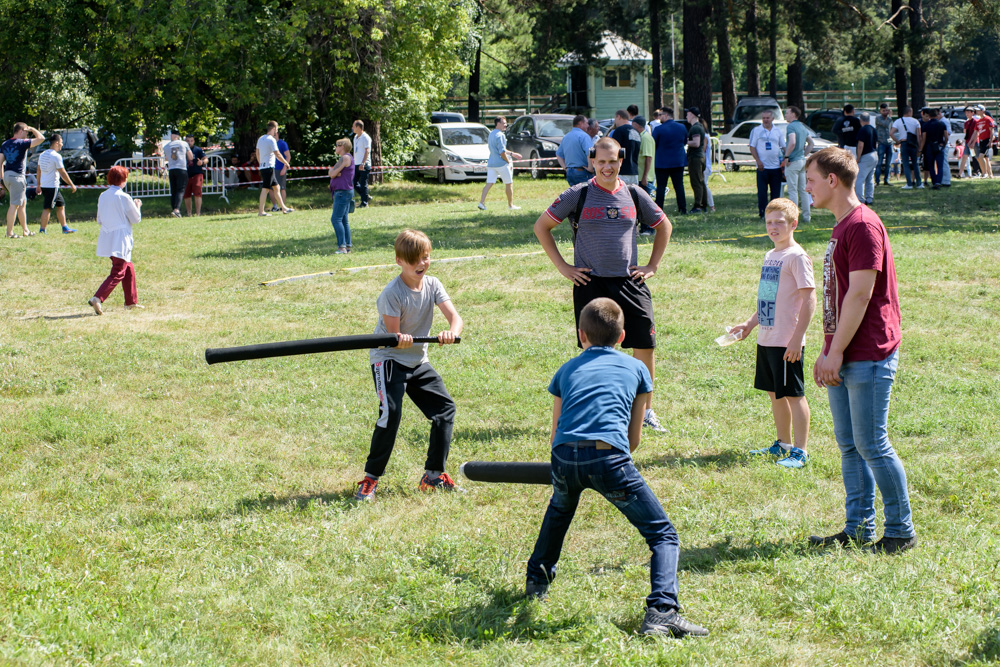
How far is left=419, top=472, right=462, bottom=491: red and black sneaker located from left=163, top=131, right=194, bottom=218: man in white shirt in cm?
1760

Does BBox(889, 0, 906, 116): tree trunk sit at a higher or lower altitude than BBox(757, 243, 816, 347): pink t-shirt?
higher

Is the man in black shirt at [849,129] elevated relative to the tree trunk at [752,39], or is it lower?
lower

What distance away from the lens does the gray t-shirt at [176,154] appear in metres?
21.3

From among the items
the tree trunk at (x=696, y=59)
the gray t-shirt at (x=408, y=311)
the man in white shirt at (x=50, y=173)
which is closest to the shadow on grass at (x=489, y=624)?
the gray t-shirt at (x=408, y=311)

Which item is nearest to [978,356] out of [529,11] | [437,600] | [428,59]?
[437,600]

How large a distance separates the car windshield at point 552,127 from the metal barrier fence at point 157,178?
30.8 feet

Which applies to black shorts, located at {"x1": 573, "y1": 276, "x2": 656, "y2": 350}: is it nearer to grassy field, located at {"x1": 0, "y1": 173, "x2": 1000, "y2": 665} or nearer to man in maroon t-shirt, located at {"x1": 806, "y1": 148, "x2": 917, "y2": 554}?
grassy field, located at {"x1": 0, "y1": 173, "x2": 1000, "y2": 665}

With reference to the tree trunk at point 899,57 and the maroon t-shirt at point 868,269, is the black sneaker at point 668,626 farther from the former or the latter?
the tree trunk at point 899,57

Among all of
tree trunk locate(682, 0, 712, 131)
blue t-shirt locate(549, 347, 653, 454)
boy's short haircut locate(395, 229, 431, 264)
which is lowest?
blue t-shirt locate(549, 347, 653, 454)

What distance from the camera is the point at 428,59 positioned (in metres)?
26.4

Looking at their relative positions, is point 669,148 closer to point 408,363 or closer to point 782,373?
point 782,373

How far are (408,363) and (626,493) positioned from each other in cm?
192

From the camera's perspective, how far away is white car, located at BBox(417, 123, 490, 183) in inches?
1112

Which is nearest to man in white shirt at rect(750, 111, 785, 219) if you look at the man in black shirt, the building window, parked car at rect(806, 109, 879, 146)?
the man in black shirt
